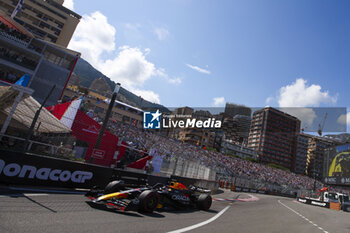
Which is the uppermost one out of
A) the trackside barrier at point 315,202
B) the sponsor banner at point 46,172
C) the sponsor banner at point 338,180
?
the sponsor banner at point 338,180

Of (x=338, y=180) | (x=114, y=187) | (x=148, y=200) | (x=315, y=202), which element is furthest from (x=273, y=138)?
(x=114, y=187)

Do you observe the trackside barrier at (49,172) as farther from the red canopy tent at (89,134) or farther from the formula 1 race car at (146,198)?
the red canopy tent at (89,134)

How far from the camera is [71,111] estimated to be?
14469 millimetres

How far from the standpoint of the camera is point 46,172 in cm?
Answer: 725

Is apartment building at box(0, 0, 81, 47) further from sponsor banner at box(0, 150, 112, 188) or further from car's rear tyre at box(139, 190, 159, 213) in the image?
car's rear tyre at box(139, 190, 159, 213)

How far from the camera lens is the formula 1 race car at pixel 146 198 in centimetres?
569

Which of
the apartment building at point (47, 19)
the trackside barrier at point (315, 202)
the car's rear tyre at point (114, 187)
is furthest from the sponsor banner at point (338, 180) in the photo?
the apartment building at point (47, 19)

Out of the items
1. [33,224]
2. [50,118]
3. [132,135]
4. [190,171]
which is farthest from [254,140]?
[33,224]

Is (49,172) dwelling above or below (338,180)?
below

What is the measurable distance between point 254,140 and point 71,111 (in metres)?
102

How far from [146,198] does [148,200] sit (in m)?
0.12

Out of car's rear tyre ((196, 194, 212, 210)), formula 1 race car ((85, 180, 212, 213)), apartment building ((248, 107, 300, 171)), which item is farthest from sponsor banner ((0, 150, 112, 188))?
apartment building ((248, 107, 300, 171))

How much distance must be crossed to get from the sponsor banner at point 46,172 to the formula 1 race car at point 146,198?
6.36ft

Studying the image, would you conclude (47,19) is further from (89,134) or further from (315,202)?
(315,202)
